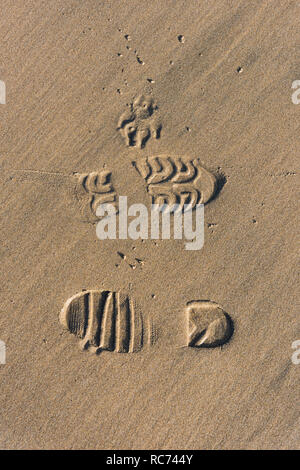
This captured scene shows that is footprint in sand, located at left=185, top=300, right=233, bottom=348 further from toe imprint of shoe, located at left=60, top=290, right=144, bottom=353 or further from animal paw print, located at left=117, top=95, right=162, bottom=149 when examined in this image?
animal paw print, located at left=117, top=95, right=162, bottom=149

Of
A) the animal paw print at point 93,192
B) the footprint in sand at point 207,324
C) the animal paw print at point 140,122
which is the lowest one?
the footprint in sand at point 207,324

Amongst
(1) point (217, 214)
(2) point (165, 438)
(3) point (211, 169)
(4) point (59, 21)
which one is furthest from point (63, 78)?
(2) point (165, 438)

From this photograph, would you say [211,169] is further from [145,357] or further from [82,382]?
[82,382]

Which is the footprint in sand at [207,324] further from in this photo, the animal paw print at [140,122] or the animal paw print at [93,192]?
the animal paw print at [140,122]

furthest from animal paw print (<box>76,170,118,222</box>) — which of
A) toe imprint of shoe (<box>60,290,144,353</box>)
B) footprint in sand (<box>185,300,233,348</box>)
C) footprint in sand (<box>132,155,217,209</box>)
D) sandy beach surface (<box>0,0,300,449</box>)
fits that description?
footprint in sand (<box>185,300,233,348</box>)

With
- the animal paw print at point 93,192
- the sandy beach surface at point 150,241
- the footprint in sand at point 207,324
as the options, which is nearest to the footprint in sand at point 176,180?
the sandy beach surface at point 150,241

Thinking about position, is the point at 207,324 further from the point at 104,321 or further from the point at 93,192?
the point at 93,192

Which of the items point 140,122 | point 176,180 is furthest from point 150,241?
point 140,122

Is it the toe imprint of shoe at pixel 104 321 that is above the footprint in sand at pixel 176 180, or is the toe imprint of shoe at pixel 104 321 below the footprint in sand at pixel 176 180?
below
